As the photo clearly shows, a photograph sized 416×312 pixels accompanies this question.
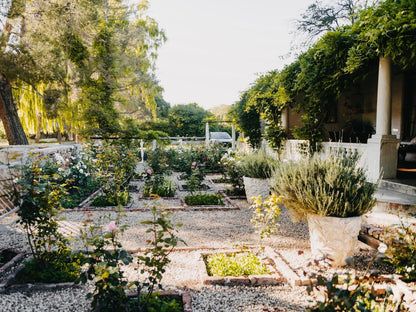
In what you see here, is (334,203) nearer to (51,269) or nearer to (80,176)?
(51,269)

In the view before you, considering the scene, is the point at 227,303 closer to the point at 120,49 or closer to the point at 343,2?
the point at 120,49

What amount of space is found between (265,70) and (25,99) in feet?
34.0

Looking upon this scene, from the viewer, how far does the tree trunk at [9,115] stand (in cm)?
1120

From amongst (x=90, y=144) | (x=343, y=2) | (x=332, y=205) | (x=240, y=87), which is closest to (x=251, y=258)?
(x=332, y=205)

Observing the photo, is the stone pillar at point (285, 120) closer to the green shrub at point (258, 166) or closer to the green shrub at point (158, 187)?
the green shrub at point (258, 166)

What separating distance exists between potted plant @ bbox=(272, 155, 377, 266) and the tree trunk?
12.0 meters

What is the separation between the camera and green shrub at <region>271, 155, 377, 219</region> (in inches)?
128

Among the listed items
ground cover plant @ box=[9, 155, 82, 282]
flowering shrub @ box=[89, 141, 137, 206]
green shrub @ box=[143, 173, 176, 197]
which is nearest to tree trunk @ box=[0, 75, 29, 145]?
flowering shrub @ box=[89, 141, 137, 206]

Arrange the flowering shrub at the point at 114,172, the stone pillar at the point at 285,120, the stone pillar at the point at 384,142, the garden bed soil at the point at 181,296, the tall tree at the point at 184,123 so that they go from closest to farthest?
the garden bed soil at the point at 181,296 → the stone pillar at the point at 384,142 → the flowering shrub at the point at 114,172 → the stone pillar at the point at 285,120 → the tall tree at the point at 184,123

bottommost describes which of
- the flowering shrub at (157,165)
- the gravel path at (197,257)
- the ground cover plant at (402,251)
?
the gravel path at (197,257)

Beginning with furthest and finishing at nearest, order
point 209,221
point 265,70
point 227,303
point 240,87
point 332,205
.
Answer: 1. point 240,87
2. point 265,70
3. point 209,221
4. point 332,205
5. point 227,303

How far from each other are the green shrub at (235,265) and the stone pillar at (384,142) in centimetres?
333

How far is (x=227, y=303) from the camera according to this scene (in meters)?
2.65

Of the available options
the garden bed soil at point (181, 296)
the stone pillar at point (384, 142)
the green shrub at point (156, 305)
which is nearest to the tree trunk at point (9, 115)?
the garden bed soil at point (181, 296)
